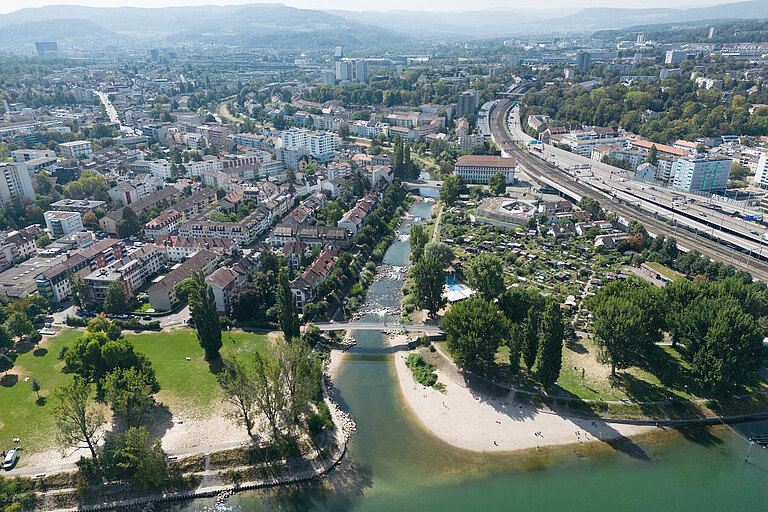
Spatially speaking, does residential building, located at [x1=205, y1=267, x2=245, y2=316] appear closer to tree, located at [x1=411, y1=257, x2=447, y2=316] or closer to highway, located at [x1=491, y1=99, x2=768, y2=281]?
tree, located at [x1=411, y1=257, x2=447, y2=316]

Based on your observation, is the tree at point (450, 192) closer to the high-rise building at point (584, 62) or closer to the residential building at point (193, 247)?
the residential building at point (193, 247)

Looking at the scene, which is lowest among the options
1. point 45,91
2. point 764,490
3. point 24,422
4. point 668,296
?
point 764,490

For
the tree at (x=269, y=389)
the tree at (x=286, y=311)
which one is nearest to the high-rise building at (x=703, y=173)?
the tree at (x=286, y=311)

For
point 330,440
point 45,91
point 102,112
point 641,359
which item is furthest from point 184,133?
point 641,359

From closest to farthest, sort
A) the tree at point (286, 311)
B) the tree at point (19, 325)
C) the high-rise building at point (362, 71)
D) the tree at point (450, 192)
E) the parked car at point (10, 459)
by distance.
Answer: the parked car at point (10, 459) → the tree at point (286, 311) → the tree at point (19, 325) → the tree at point (450, 192) → the high-rise building at point (362, 71)

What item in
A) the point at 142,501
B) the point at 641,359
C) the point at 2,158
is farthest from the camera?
the point at 2,158

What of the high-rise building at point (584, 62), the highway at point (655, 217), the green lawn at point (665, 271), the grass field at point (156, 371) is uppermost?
the high-rise building at point (584, 62)

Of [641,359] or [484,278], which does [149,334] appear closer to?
[484,278]

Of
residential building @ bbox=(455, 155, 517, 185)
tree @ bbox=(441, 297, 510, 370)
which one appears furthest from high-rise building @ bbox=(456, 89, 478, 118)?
tree @ bbox=(441, 297, 510, 370)
